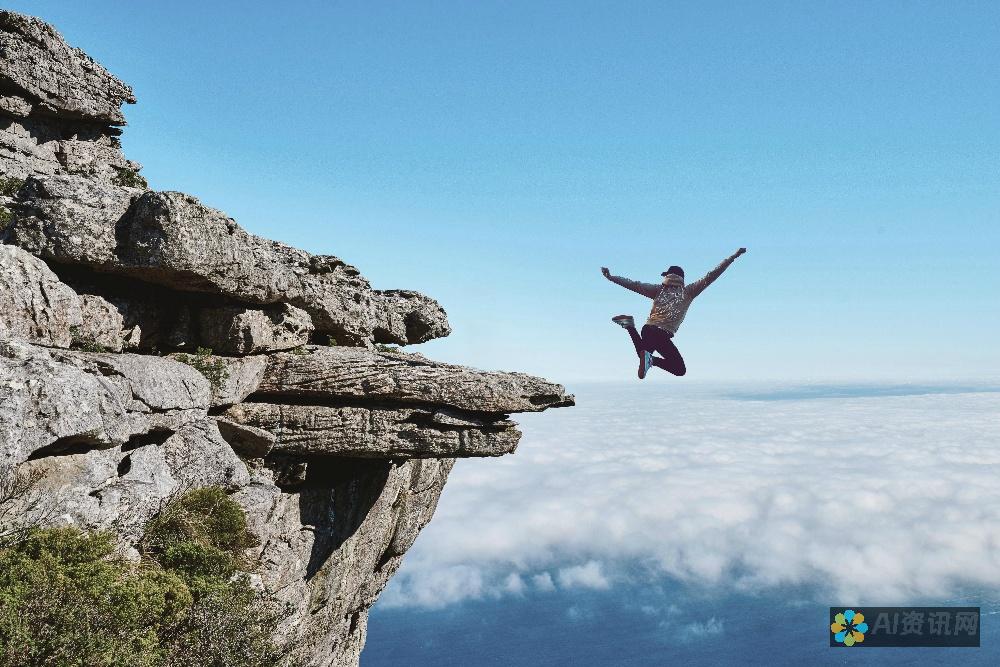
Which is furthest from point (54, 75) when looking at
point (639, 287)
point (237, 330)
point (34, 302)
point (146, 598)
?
point (639, 287)

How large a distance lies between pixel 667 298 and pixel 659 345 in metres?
3.51

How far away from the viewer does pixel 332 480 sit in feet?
90.4

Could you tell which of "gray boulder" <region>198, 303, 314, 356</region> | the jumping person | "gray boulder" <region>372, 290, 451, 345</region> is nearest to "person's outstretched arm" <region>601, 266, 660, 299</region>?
the jumping person

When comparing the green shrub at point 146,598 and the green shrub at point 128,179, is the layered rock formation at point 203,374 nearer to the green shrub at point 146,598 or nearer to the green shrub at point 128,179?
the green shrub at point 128,179

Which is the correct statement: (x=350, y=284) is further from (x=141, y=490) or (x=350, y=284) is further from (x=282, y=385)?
(x=141, y=490)

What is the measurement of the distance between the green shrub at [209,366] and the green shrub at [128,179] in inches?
550

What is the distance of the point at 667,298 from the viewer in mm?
41719

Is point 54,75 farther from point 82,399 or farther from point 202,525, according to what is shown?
point 202,525

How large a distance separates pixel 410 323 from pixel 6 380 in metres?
21.1

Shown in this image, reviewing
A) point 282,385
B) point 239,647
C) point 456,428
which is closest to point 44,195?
point 282,385

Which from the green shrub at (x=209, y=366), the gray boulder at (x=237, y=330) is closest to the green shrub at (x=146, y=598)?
the green shrub at (x=209, y=366)

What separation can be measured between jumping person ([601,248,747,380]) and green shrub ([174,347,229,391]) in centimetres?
2540

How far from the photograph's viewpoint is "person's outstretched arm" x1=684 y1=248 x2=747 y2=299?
37.6 metres

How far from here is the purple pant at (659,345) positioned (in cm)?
4247
